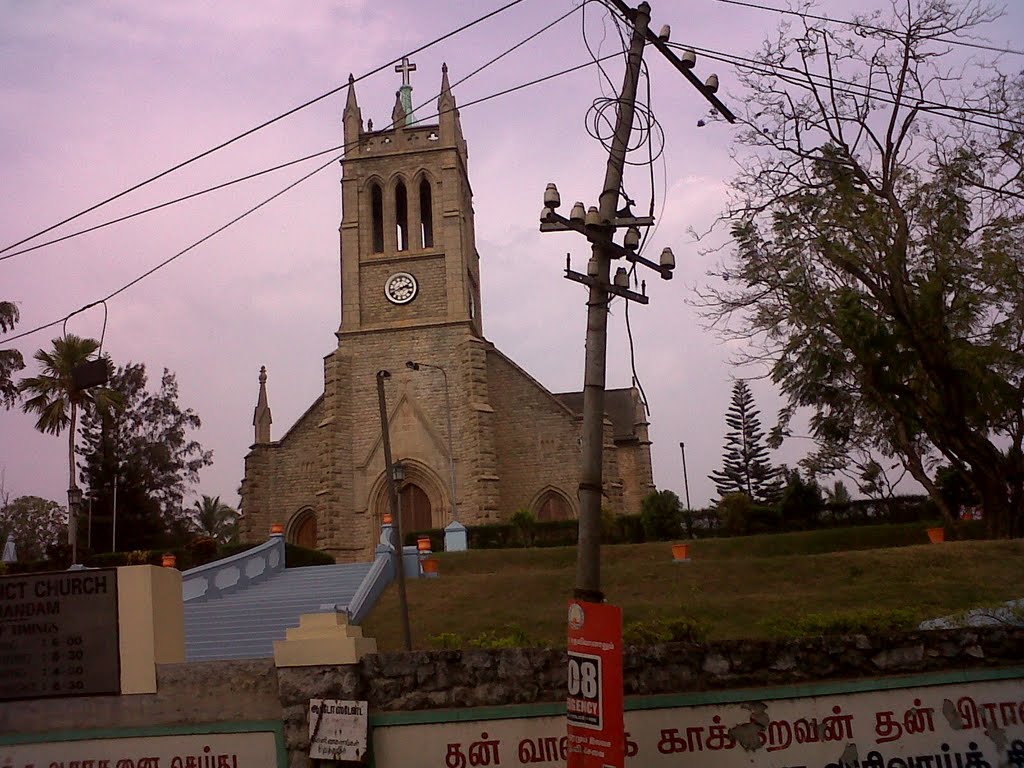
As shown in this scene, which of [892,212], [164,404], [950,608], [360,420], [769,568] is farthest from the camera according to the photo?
[164,404]

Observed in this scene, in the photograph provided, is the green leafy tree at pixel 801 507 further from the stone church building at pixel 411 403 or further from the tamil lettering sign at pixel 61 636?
the tamil lettering sign at pixel 61 636

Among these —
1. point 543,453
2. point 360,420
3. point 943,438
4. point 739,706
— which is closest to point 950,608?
point 943,438

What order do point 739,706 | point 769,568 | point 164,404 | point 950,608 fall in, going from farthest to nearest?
point 164,404, point 769,568, point 950,608, point 739,706

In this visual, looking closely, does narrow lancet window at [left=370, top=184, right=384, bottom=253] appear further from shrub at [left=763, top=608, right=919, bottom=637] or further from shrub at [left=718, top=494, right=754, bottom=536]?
shrub at [left=763, top=608, right=919, bottom=637]

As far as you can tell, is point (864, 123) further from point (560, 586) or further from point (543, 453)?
point (543, 453)

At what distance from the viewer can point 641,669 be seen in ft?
24.1

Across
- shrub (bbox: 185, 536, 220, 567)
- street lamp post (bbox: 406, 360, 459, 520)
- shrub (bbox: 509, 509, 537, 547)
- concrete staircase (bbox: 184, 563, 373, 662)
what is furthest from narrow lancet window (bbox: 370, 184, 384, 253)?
concrete staircase (bbox: 184, 563, 373, 662)

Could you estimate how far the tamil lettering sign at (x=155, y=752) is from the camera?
7.53 meters

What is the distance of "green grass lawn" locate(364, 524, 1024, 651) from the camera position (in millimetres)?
15195

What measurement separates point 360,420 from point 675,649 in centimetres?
2719

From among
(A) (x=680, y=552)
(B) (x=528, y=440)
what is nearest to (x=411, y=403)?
(B) (x=528, y=440)

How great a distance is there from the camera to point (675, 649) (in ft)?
24.3

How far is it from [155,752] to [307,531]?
91.2 feet

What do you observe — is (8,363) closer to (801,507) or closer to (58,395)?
(58,395)
